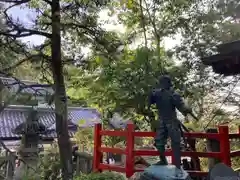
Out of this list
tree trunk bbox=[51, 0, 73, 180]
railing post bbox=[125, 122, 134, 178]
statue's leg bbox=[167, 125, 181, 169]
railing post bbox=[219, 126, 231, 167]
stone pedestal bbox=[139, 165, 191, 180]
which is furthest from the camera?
railing post bbox=[125, 122, 134, 178]

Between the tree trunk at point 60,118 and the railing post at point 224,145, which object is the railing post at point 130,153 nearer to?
the tree trunk at point 60,118

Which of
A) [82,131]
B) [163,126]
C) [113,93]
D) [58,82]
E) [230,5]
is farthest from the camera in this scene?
[82,131]

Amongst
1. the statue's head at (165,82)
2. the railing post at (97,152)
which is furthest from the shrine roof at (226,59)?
the railing post at (97,152)

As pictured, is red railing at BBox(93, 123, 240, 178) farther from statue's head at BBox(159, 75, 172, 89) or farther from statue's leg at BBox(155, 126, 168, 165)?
statue's head at BBox(159, 75, 172, 89)

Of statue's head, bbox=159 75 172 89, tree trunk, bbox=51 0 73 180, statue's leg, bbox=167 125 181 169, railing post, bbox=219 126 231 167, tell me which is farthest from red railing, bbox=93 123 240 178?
statue's head, bbox=159 75 172 89

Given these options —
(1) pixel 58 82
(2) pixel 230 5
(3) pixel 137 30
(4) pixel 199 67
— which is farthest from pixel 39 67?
(2) pixel 230 5

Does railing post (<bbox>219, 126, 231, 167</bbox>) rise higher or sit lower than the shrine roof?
lower

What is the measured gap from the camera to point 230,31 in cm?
713

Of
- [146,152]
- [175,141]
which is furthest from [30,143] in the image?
[175,141]

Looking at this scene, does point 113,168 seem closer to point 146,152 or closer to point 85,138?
point 146,152

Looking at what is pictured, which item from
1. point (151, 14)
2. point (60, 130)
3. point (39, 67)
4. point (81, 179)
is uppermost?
point (151, 14)

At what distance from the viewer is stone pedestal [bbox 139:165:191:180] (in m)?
3.47

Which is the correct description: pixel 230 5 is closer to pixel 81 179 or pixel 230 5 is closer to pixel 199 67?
pixel 199 67

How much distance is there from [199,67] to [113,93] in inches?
109
